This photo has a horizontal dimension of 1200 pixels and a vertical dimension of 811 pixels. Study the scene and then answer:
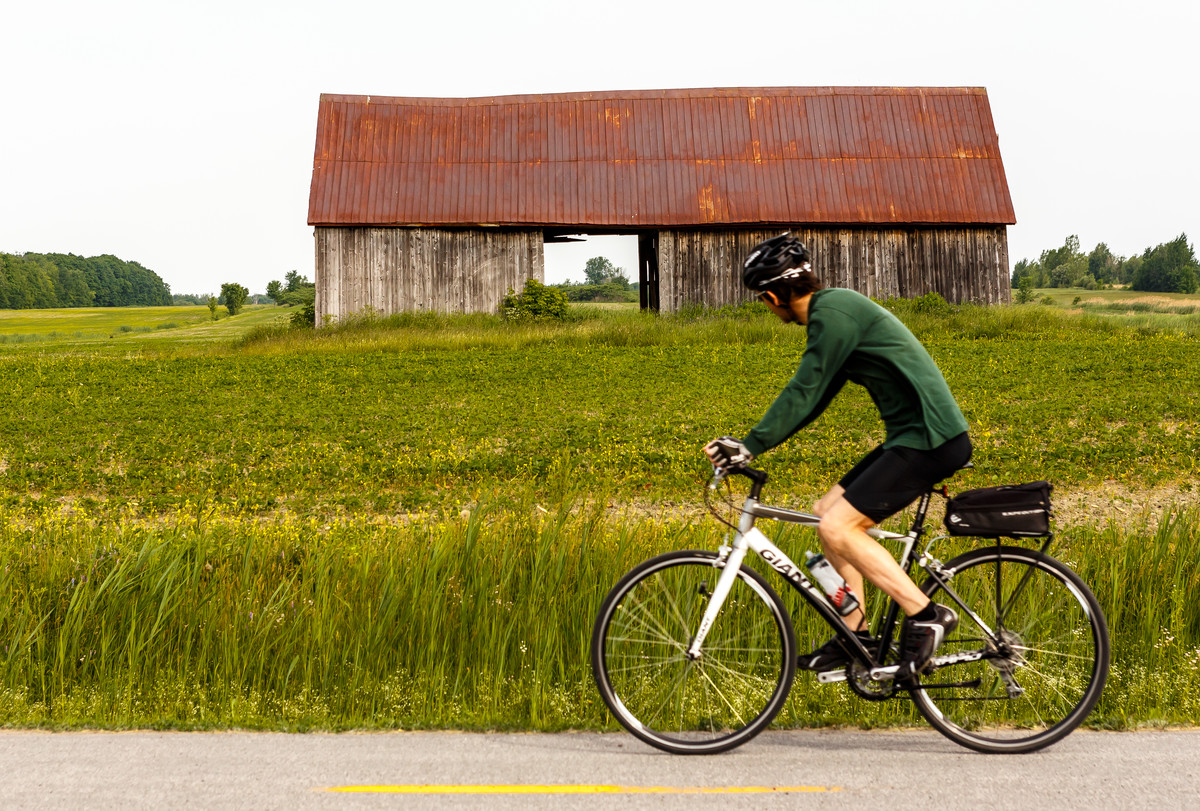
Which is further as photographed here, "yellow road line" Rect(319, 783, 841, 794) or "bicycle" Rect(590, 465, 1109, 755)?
"bicycle" Rect(590, 465, 1109, 755)

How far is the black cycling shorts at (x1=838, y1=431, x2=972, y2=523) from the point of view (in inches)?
173

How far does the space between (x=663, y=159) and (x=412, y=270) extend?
8.87 meters

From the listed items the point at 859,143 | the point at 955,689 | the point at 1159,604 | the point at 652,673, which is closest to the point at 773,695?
the point at 652,673

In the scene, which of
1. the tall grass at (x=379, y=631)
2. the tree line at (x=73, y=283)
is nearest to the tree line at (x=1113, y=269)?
the tall grass at (x=379, y=631)

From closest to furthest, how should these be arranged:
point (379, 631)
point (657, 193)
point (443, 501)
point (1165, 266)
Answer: point (379, 631)
point (443, 501)
point (657, 193)
point (1165, 266)

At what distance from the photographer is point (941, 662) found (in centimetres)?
461

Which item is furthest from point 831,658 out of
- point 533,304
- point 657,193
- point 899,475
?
point 657,193

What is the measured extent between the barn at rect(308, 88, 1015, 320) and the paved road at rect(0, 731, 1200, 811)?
26768mm

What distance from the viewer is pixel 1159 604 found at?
5.79 m

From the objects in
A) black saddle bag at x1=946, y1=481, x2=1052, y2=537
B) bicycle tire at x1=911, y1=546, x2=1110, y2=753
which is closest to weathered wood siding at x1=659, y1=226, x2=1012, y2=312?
bicycle tire at x1=911, y1=546, x2=1110, y2=753

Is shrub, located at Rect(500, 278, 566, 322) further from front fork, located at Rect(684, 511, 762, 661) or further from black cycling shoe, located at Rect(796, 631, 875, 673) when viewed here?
black cycling shoe, located at Rect(796, 631, 875, 673)

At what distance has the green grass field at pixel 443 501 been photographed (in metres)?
5.25

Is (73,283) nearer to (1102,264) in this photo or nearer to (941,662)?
(1102,264)

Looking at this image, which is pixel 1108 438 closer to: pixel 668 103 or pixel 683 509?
pixel 683 509
